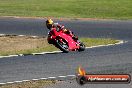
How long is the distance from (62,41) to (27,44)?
12.3ft

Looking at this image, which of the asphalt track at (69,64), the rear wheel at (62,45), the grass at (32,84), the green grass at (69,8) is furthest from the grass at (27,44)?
the green grass at (69,8)

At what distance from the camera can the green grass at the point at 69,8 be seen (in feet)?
124

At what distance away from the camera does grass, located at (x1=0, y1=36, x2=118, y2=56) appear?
22.2 m

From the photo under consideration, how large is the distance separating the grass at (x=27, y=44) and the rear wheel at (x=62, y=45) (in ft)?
5.21

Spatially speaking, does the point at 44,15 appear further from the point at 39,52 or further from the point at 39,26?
the point at 39,52

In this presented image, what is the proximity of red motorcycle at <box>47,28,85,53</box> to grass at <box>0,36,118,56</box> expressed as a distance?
1.64m

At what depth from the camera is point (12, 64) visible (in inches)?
744

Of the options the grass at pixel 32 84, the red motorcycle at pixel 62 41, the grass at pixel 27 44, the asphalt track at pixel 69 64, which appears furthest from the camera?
the grass at pixel 27 44

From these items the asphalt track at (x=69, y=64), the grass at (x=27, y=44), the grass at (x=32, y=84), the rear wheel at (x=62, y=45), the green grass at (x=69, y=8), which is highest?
the rear wheel at (x=62, y=45)

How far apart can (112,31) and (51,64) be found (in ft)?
39.2

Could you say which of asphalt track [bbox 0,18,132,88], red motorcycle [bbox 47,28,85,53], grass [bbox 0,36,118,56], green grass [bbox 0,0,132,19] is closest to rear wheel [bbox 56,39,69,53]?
red motorcycle [bbox 47,28,85,53]

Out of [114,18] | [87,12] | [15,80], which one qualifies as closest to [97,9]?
[87,12]

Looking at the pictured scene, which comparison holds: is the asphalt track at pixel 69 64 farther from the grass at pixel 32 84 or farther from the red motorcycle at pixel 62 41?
the grass at pixel 32 84

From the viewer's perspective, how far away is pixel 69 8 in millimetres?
41219
